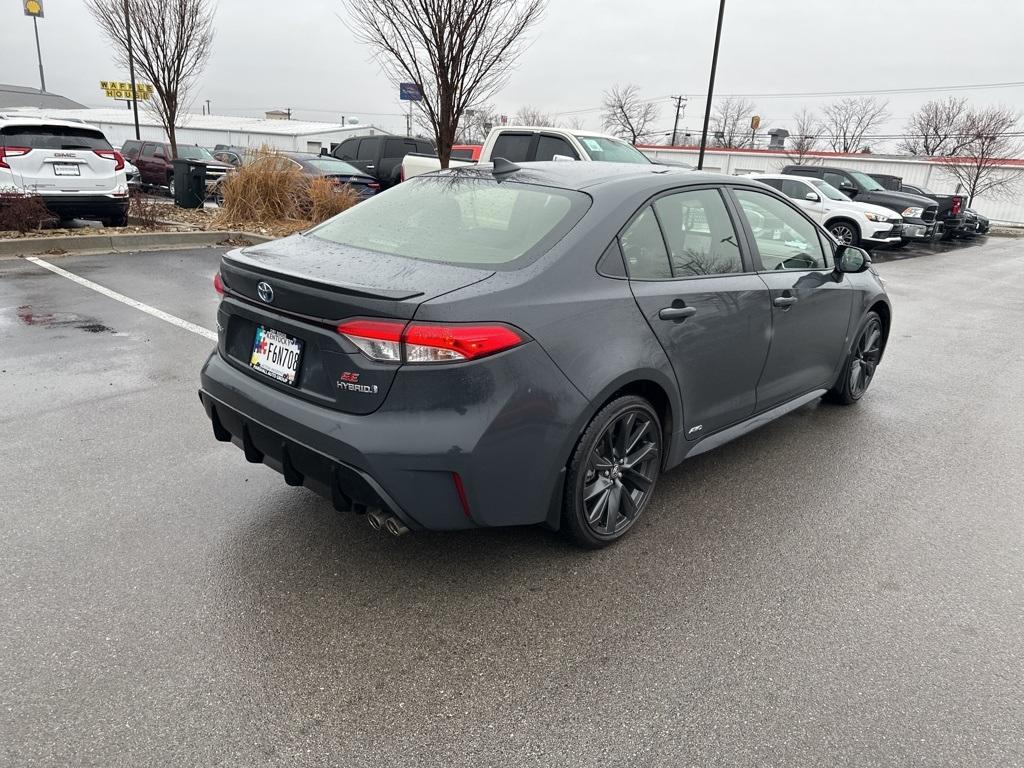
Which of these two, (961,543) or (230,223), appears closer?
(961,543)

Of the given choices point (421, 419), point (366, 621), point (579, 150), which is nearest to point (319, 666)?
point (366, 621)

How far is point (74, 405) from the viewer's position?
4.66m

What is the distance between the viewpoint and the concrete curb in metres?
9.62

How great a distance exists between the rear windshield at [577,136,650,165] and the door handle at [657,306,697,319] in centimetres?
747

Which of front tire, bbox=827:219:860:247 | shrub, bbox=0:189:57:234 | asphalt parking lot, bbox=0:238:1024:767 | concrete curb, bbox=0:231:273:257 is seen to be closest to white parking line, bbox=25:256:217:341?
concrete curb, bbox=0:231:273:257

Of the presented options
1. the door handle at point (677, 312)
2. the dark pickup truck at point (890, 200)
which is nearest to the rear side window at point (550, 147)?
the door handle at point (677, 312)

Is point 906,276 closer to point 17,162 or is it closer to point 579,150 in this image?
point 579,150

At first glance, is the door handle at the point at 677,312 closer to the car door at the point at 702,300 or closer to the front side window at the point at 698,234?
the car door at the point at 702,300

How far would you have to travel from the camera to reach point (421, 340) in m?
2.54

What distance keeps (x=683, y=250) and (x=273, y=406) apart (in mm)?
1987

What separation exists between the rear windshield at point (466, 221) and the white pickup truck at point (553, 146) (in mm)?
7051

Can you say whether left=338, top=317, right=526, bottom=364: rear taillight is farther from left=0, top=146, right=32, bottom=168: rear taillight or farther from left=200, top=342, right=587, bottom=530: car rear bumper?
left=0, top=146, right=32, bottom=168: rear taillight

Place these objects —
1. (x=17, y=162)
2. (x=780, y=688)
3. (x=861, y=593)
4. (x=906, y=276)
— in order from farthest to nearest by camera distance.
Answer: (x=906, y=276) < (x=17, y=162) < (x=861, y=593) < (x=780, y=688)

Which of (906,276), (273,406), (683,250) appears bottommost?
(906,276)
